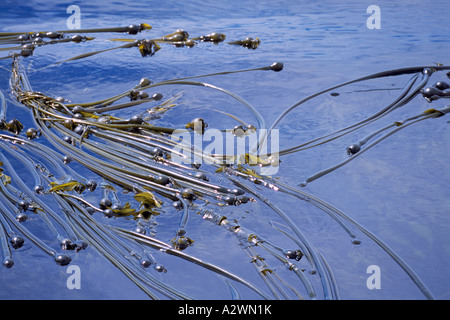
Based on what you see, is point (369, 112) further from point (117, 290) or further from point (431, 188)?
point (117, 290)

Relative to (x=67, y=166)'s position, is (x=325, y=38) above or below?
above

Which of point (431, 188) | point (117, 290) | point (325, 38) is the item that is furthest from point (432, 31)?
point (117, 290)

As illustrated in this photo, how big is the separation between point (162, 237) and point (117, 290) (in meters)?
0.09

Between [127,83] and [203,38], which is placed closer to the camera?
[127,83]

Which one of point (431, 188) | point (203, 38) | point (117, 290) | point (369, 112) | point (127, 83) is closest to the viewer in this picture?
point (117, 290)

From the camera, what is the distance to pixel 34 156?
77 cm

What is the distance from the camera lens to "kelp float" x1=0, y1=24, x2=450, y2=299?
0.55m

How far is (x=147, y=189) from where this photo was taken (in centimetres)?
68

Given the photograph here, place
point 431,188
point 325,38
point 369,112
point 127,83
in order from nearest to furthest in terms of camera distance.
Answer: point 431,188 < point 369,112 < point 127,83 < point 325,38

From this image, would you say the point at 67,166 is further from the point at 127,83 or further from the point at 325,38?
the point at 325,38

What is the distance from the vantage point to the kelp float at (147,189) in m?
0.55

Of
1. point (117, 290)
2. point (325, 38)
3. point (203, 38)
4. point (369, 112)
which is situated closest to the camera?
point (117, 290)

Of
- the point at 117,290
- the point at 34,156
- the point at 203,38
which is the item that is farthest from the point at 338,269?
the point at 203,38

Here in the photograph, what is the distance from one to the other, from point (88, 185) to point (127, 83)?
354mm
